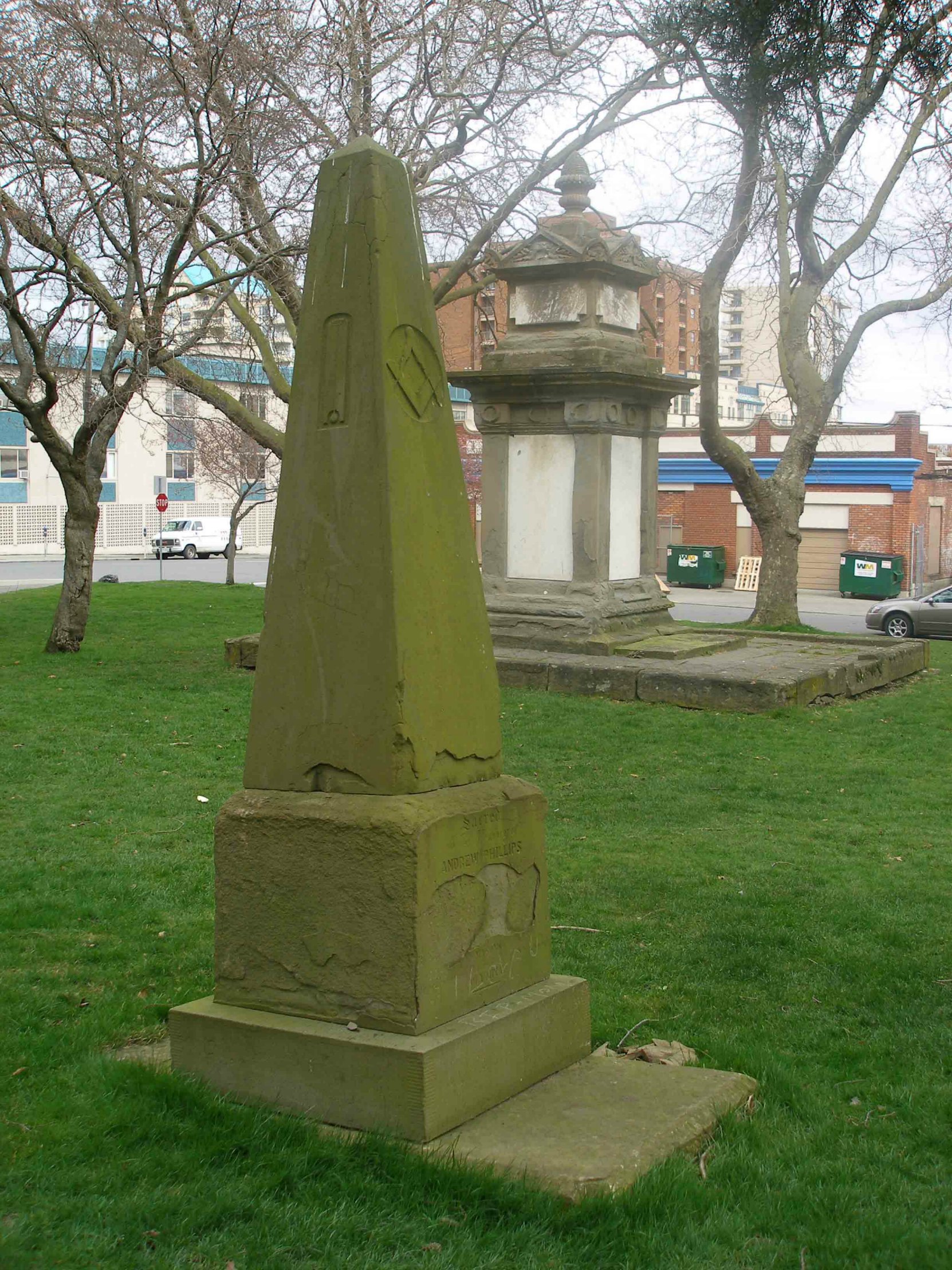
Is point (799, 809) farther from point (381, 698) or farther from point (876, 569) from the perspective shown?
point (876, 569)

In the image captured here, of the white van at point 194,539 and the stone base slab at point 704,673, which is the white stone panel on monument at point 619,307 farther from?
the white van at point 194,539

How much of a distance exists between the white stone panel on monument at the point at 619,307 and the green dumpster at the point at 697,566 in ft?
96.0

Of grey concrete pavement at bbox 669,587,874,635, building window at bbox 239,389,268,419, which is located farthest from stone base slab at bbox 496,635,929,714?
building window at bbox 239,389,268,419

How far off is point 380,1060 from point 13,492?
56.6m

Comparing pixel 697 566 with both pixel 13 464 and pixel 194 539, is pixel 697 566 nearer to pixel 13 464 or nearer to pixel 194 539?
pixel 194 539

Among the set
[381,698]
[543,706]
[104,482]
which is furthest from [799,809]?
[104,482]

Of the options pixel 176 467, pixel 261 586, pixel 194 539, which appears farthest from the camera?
pixel 176 467

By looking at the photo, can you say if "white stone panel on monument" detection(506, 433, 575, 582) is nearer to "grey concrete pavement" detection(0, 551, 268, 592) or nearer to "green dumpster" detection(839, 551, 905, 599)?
"grey concrete pavement" detection(0, 551, 268, 592)

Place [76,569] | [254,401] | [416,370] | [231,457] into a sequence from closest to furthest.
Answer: [416,370] < [76,569] < [254,401] < [231,457]

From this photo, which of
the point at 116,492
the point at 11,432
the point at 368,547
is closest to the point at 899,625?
the point at 368,547

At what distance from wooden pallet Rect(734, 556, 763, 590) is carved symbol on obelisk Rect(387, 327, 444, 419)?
39.8 m

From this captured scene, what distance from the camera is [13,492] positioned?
56.6 m

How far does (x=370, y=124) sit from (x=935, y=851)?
439 inches

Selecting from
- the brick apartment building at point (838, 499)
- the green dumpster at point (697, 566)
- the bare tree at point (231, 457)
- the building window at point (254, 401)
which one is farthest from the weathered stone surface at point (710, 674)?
the green dumpster at point (697, 566)
